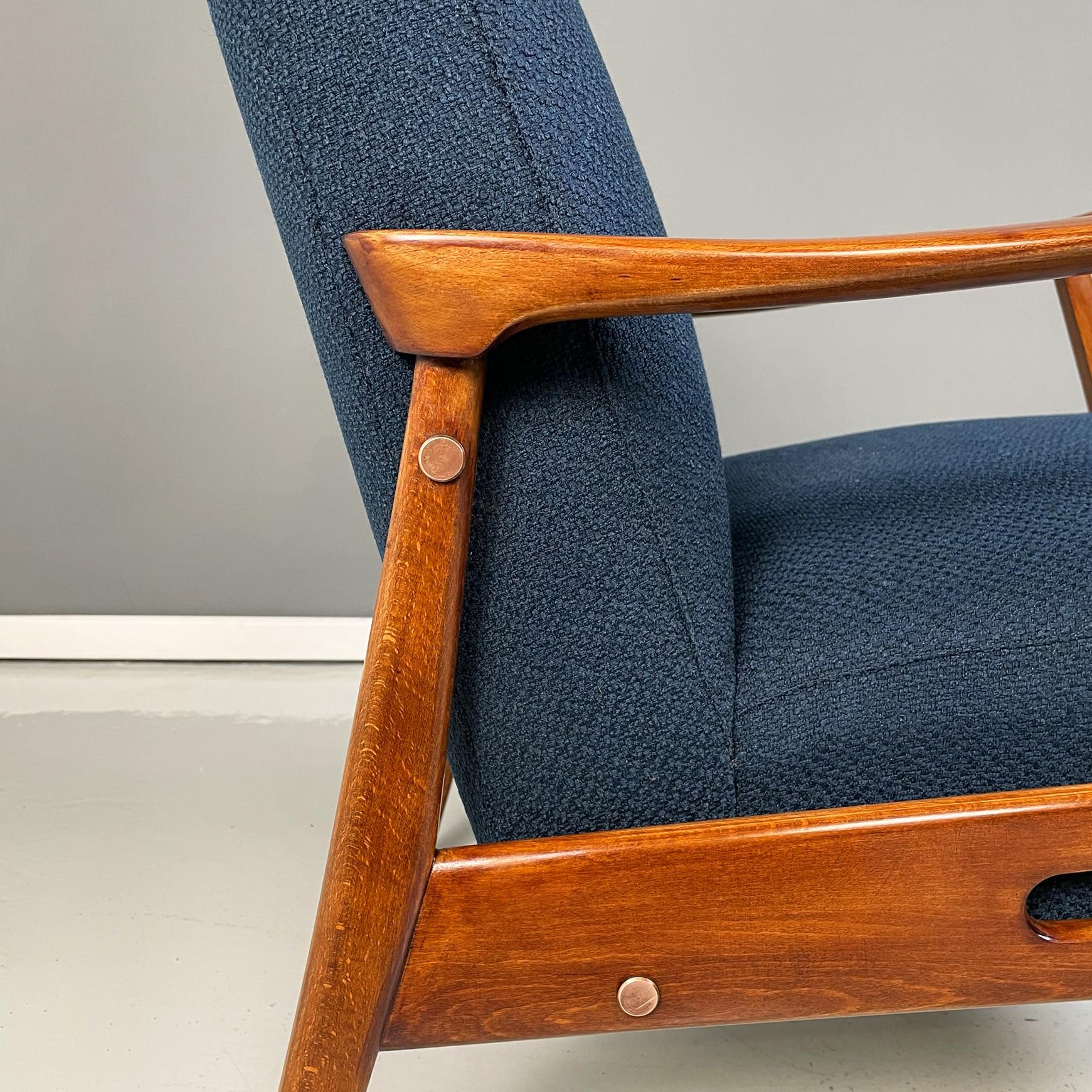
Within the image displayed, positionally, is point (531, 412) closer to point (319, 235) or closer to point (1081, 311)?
point (319, 235)

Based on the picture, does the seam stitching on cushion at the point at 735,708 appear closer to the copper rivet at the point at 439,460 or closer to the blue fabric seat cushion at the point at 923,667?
the blue fabric seat cushion at the point at 923,667

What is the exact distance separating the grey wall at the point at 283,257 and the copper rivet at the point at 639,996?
4.40 ft

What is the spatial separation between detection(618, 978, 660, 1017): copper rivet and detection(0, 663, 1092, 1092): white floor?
298 mm

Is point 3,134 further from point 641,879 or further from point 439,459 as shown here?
point 641,879

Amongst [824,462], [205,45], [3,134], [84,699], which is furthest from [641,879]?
[3,134]

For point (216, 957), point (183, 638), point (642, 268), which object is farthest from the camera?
point (183, 638)

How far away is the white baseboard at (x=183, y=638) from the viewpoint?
6.40 ft

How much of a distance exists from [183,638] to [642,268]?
1.64 meters

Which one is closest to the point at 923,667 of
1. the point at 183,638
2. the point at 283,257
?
the point at 283,257

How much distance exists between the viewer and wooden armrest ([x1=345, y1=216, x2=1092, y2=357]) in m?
0.53

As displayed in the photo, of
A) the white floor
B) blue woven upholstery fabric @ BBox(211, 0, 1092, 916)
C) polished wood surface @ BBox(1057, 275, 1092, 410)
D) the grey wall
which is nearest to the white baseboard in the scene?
the grey wall

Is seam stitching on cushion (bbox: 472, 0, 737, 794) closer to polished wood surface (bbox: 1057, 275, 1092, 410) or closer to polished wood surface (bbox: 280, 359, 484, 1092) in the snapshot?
polished wood surface (bbox: 280, 359, 484, 1092)

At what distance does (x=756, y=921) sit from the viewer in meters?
0.58

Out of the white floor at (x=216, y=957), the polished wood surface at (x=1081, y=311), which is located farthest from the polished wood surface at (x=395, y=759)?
the polished wood surface at (x=1081, y=311)
